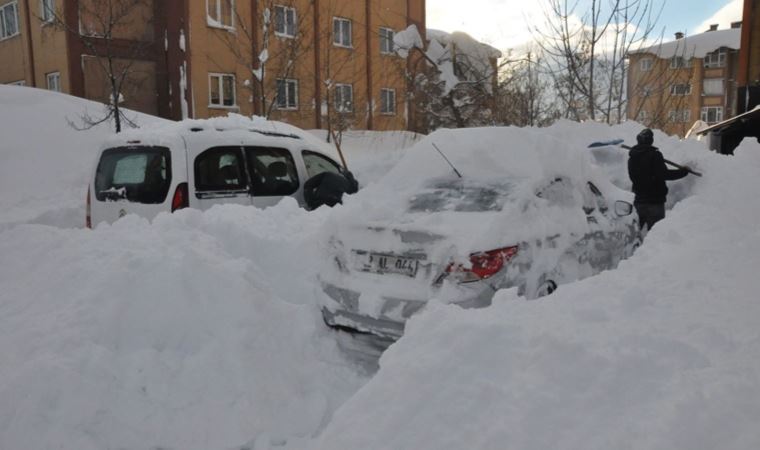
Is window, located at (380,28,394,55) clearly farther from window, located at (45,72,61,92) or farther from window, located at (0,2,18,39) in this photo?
window, located at (0,2,18,39)

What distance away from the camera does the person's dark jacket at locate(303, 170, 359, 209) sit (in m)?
7.20

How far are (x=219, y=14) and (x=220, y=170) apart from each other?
16650mm

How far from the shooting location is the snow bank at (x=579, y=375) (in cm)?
188

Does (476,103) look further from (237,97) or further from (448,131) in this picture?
(448,131)

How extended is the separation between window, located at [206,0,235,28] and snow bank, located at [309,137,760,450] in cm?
2050

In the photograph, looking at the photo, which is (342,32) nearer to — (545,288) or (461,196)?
(461,196)

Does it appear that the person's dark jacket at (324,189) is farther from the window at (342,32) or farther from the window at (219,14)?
the window at (342,32)

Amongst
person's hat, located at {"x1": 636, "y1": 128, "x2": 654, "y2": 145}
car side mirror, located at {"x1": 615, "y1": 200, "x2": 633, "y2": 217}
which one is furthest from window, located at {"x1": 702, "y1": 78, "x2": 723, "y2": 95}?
car side mirror, located at {"x1": 615, "y1": 200, "x2": 633, "y2": 217}

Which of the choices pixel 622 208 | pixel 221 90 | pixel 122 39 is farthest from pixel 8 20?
pixel 622 208

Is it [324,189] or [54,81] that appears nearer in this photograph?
[324,189]

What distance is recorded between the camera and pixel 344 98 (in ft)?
76.5

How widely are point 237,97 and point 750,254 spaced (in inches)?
800

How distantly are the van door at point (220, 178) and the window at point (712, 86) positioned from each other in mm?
59928

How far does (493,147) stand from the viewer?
5.04 m
